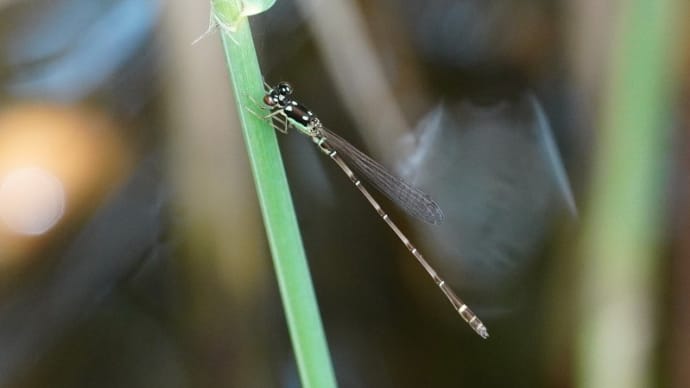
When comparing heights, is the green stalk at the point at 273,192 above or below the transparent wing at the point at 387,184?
below

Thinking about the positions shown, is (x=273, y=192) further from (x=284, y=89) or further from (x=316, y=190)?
(x=316, y=190)

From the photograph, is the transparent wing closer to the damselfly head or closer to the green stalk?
the damselfly head

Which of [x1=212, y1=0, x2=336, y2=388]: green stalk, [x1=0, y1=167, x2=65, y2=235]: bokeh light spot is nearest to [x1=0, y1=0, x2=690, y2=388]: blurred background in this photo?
[x1=0, y1=167, x2=65, y2=235]: bokeh light spot

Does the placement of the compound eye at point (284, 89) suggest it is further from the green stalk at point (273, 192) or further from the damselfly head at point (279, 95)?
the green stalk at point (273, 192)

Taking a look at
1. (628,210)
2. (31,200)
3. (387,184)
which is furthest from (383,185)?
(31,200)

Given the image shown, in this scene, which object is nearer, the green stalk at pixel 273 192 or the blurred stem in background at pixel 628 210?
the green stalk at pixel 273 192

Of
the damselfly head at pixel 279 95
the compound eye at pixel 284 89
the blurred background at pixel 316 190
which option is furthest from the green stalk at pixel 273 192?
the blurred background at pixel 316 190

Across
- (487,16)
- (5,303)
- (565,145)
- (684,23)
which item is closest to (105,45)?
(5,303)
